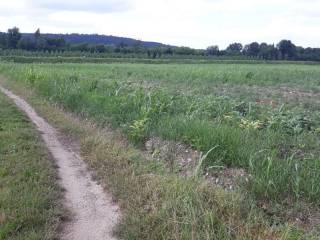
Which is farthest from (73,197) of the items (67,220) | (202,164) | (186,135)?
(186,135)

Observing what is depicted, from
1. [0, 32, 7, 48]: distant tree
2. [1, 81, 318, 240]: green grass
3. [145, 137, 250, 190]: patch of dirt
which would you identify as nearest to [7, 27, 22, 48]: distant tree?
[0, 32, 7, 48]: distant tree

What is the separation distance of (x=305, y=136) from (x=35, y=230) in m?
4.35

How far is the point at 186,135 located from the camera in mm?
7734

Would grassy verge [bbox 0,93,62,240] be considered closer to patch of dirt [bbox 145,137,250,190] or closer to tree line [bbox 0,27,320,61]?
patch of dirt [bbox 145,137,250,190]

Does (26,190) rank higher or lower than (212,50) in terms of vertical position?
higher

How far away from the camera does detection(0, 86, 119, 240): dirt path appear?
510 centimetres

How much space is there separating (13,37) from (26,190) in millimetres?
88115

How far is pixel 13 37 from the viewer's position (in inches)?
3482

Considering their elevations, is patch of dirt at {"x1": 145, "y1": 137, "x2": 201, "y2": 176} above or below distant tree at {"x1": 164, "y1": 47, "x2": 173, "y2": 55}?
above

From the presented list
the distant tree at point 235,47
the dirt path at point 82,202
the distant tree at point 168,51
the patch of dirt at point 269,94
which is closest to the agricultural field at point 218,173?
the dirt path at point 82,202

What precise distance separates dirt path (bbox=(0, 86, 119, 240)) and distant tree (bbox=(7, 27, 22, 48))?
84265mm

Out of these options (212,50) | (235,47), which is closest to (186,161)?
(212,50)

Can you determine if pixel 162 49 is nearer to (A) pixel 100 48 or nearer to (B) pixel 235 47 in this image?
(A) pixel 100 48

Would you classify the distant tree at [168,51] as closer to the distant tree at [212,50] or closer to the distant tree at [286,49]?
the distant tree at [212,50]
